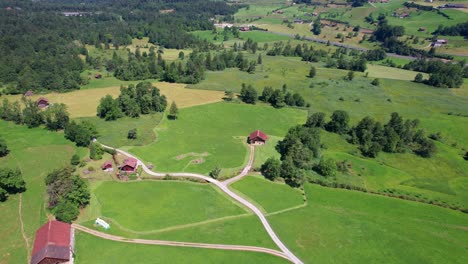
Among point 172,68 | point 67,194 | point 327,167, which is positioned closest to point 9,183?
point 67,194

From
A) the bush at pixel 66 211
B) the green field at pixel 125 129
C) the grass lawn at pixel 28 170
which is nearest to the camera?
the grass lawn at pixel 28 170

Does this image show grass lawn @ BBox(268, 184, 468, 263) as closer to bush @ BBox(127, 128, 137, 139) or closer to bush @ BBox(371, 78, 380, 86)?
bush @ BBox(127, 128, 137, 139)

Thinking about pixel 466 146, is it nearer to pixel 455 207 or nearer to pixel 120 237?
pixel 455 207

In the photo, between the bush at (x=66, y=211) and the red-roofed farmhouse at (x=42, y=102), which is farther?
the red-roofed farmhouse at (x=42, y=102)

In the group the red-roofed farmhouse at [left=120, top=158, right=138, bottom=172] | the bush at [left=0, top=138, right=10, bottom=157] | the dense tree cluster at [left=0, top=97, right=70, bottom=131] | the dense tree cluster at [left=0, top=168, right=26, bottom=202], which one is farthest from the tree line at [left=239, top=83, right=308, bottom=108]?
the dense tree cluster at [left=0, top=168, right=26, bottom=202]

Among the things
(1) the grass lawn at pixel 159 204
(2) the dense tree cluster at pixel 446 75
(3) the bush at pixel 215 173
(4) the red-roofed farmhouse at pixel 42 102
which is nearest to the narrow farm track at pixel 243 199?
(3) the bush at pixel 215 173

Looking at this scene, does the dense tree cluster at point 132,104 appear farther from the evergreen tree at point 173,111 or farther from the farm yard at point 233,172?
the evergreen tree at point 173,111
